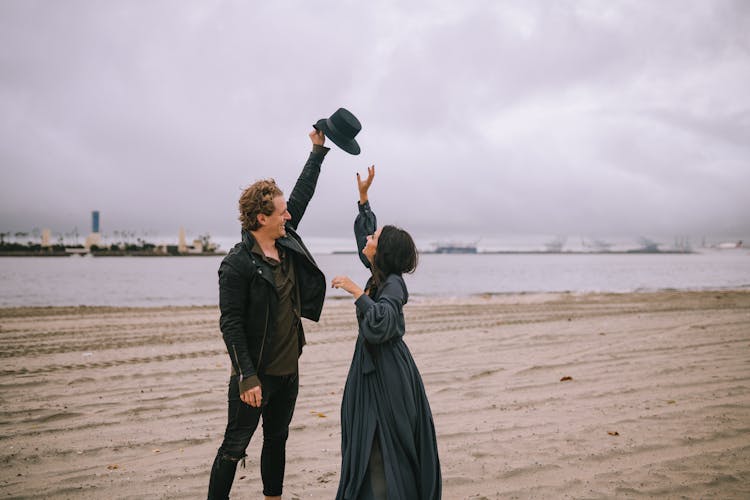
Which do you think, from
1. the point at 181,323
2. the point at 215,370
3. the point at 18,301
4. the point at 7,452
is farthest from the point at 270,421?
the point at 18,301

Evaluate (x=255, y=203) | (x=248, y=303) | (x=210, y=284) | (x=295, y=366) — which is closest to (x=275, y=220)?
(x=255, y=203)

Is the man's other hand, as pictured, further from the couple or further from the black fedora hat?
the black fedora hat

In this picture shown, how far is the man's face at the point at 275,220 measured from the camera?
3275 millimetres

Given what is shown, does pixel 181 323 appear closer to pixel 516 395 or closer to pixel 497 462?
pixel 516 395

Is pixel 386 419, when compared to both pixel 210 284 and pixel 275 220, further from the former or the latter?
pixel 210 284

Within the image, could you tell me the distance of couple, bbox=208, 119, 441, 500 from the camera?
297cm

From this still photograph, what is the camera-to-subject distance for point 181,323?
582 inches

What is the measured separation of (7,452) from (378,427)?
3.81m

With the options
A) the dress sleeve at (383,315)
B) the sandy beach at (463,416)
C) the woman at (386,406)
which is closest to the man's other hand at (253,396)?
the woman at (386,406)

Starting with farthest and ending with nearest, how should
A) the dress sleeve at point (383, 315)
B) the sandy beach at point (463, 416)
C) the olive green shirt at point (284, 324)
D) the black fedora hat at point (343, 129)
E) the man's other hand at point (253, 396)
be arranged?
the sandy beach at point (463, 416)
the black fedora hat at point (343, 129)
the olive green shirt at point (284, 324)
the man's other hand at point (253, 396)
the dress sleeve at point (383, 315)

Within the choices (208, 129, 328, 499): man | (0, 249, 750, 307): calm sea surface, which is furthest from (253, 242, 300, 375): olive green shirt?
(0, 249, 750, 307): calm sea surface

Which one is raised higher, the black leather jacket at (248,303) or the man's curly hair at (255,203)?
the man's curly hair at (255,203)

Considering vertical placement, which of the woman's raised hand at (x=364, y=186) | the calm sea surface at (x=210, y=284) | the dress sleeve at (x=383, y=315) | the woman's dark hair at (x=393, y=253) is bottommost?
the calm sea surface at (x=210, y=284)

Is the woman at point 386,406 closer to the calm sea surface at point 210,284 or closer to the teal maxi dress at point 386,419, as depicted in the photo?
the teal maxi dress at point 386,419
